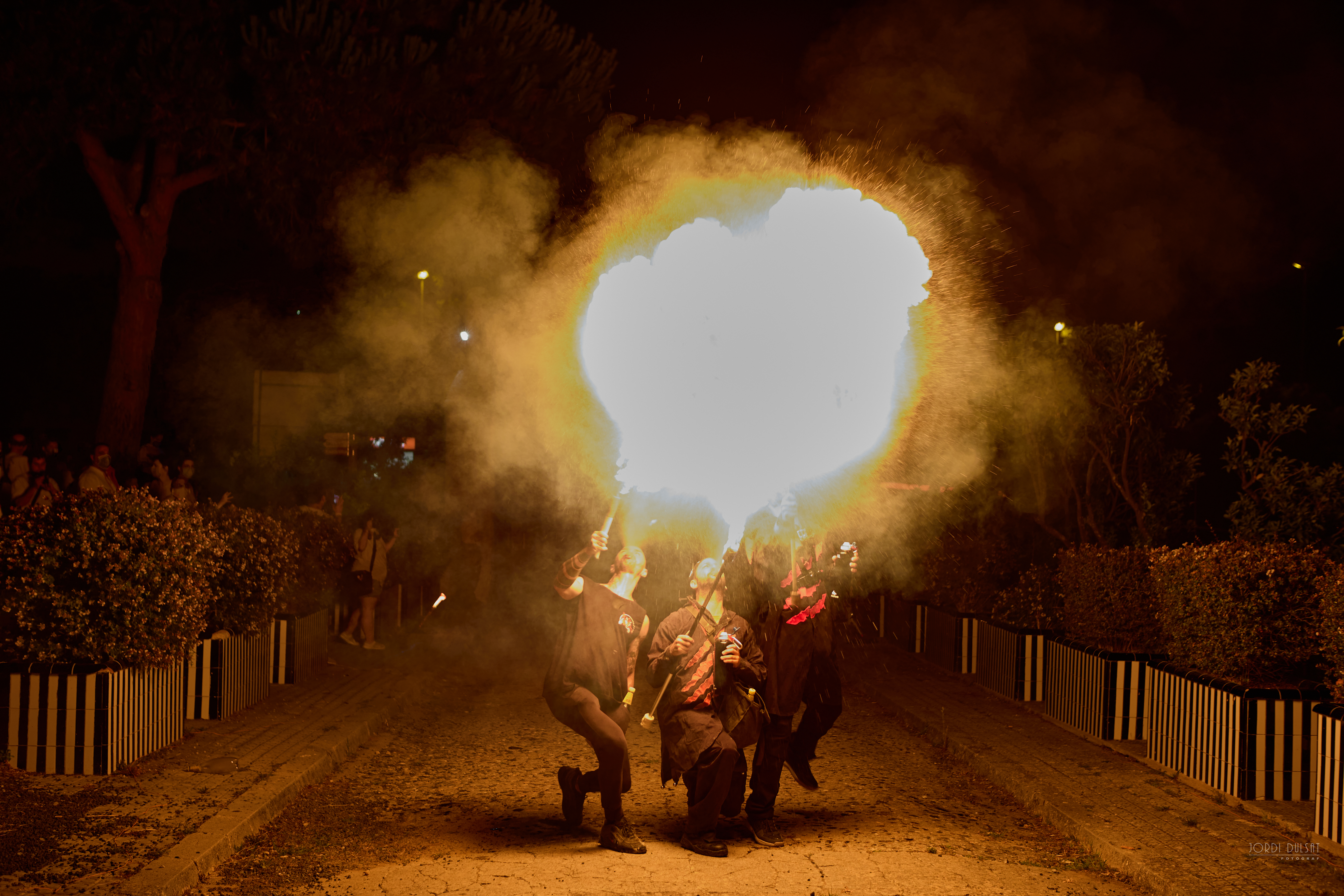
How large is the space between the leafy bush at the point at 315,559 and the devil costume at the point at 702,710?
19.3 feet

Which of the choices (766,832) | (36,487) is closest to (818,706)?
(766,832)

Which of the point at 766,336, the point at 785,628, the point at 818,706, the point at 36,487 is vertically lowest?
the point at 818,706

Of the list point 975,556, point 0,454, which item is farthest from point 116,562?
point 975,556

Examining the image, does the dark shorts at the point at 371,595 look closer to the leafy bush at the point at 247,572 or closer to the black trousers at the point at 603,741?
the leafy bush at the point at 247,572

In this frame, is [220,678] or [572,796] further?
[220,678]

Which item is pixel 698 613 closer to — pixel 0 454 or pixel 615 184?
pixel 615 184

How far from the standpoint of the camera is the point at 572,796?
6.53 meters

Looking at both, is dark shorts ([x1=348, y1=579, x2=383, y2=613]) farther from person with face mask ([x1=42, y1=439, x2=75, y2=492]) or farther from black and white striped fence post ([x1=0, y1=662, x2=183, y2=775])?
black and white striped fence post ([x1=0, y1=662, x2=183, y2=775])

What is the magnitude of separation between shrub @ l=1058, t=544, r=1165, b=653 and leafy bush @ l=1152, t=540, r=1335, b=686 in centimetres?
134

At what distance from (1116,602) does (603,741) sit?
540 cm

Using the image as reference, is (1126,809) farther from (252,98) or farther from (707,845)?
(252,98)

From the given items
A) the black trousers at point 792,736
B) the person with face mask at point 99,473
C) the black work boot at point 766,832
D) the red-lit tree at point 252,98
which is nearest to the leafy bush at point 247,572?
the person with face mask at point 99,473

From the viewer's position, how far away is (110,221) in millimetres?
19875

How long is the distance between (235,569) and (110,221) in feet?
43.4
